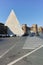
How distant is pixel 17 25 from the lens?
15425 cm

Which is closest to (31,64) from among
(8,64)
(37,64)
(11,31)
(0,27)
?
(37,64)

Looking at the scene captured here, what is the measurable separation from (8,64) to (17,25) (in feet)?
479

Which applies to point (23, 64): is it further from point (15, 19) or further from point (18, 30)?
point (15, 19)

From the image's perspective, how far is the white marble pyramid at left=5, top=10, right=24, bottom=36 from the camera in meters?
145

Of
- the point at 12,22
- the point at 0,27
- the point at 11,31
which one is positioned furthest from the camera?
the point at 12,22

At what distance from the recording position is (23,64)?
27.8ft

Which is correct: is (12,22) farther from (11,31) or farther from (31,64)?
(31,64)

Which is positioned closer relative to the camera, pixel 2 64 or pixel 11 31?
pixel 2 64

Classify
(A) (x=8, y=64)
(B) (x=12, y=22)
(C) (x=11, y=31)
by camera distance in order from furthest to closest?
1. (B) (x=12, y=22)
2. (C) (x=11, y=31)
3. (A) (x=8, y=64)

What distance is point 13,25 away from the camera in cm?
15225

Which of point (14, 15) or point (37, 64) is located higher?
point (14, 15)

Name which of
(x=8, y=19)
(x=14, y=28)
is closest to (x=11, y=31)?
(x=14, y=28)

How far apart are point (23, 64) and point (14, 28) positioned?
141m

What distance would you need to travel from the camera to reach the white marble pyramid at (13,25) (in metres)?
145
